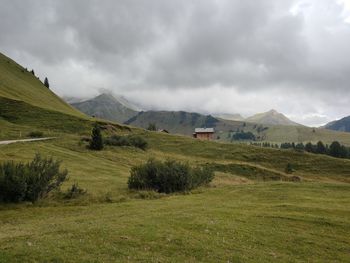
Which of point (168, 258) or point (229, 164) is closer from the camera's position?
point (168, 258)

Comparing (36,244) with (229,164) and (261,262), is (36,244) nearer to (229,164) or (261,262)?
(261,262)

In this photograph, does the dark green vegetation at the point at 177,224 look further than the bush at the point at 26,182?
No

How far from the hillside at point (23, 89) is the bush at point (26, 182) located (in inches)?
3448

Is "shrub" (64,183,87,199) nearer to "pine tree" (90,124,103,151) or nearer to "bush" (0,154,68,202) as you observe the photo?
"bush" (0,154,68,202)

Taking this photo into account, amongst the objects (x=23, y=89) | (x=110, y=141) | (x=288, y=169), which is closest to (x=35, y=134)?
(x=110, y=141)

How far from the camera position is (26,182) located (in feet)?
85.9

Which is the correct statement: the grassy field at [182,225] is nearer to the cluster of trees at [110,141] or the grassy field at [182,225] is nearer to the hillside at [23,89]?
the cluster of trees at [110,141]

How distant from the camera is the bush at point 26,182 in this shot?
25281 millimetres

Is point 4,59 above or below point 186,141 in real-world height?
above

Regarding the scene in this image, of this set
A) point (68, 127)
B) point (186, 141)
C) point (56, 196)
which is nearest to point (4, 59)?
point (68, 127)

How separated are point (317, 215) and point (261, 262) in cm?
1039

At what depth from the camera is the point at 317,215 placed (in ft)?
77.7

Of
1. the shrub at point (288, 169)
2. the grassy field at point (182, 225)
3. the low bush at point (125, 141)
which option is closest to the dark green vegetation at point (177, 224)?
the grassy field at point (182, 225)

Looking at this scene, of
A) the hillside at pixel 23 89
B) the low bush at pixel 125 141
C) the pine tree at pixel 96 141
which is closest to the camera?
the pine tree at pixel 96 141
